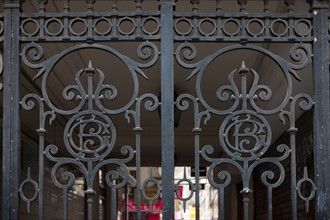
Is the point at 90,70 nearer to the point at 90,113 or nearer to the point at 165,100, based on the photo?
the point at 90,113

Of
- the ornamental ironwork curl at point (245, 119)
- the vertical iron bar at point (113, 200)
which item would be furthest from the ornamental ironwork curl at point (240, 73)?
the vertical iron bar at point (113, 200)

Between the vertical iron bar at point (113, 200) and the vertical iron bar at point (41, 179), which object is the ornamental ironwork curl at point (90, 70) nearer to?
the vertical iron bar at point (41, 179)

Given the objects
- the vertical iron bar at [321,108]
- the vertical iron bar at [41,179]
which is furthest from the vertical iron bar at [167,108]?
the vertical iron bar at [321,108]

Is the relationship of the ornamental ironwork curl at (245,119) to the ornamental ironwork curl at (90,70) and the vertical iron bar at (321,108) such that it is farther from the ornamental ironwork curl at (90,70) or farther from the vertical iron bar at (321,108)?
the ornamental ironwork curl at (90,70)

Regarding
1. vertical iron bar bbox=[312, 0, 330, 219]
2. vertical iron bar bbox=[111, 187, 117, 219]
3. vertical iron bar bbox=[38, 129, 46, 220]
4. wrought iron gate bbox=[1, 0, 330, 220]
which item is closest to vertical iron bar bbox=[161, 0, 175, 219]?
wrought iron gate bbox=[1, 0, 330, 220]

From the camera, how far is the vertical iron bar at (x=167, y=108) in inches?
131

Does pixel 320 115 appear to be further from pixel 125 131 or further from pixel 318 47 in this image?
pixel 125 131

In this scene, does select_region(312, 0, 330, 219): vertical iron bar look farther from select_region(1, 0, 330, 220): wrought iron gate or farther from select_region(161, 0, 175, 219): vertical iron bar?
select_region(161, 0, 175, 219): vertical iron bar

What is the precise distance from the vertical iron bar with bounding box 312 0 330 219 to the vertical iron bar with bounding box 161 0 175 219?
0.81 meters

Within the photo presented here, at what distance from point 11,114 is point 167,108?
0.88m

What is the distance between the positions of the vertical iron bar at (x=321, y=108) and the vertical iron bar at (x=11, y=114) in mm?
1671

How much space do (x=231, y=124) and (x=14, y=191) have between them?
1.26 metres

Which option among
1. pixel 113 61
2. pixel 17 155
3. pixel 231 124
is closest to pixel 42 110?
pixel 17 155

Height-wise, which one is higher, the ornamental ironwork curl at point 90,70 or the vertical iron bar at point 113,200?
the ornamental ironwork curl at point 90,70
